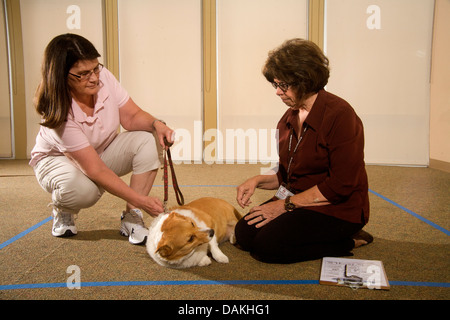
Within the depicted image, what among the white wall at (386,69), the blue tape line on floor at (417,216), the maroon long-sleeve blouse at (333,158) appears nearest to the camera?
the maroon long-sleeve blouse at (333,158)

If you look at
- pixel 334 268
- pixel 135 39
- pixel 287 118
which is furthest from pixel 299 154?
pixel 135 39

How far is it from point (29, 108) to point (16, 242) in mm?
4015

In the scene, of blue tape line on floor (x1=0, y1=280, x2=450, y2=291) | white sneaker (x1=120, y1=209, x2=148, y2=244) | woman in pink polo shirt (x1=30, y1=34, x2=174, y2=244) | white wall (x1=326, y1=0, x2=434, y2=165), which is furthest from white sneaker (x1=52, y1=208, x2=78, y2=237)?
white wall (x1=326, y1=0, x2=434, y2=165)

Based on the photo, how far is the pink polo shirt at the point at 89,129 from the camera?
1.80 m

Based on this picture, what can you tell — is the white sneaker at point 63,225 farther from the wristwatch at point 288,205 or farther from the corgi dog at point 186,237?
the wristwatch at point 288,205

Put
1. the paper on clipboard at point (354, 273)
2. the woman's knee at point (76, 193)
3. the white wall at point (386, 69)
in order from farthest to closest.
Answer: the white wall at point (386, 69) → the woman's knee at point (76, 193) → the paper on clipboard at point (354, 273)

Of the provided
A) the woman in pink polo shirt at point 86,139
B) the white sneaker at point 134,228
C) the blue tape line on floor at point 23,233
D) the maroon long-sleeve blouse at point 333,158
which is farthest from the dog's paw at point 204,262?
the blue tape line on floor at point 23,233

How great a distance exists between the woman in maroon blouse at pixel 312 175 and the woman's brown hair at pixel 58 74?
0.88 m

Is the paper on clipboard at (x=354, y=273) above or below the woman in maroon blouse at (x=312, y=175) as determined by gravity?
below

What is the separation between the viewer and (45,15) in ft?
17.2

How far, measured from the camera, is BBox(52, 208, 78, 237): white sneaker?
2.10m

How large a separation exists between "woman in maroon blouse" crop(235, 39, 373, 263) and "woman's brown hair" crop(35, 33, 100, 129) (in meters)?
0.88

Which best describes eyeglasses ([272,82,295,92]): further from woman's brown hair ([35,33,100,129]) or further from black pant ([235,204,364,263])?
woman's brown hair ([35,33,100,129])

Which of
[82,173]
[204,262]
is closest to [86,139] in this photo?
[82,173]
